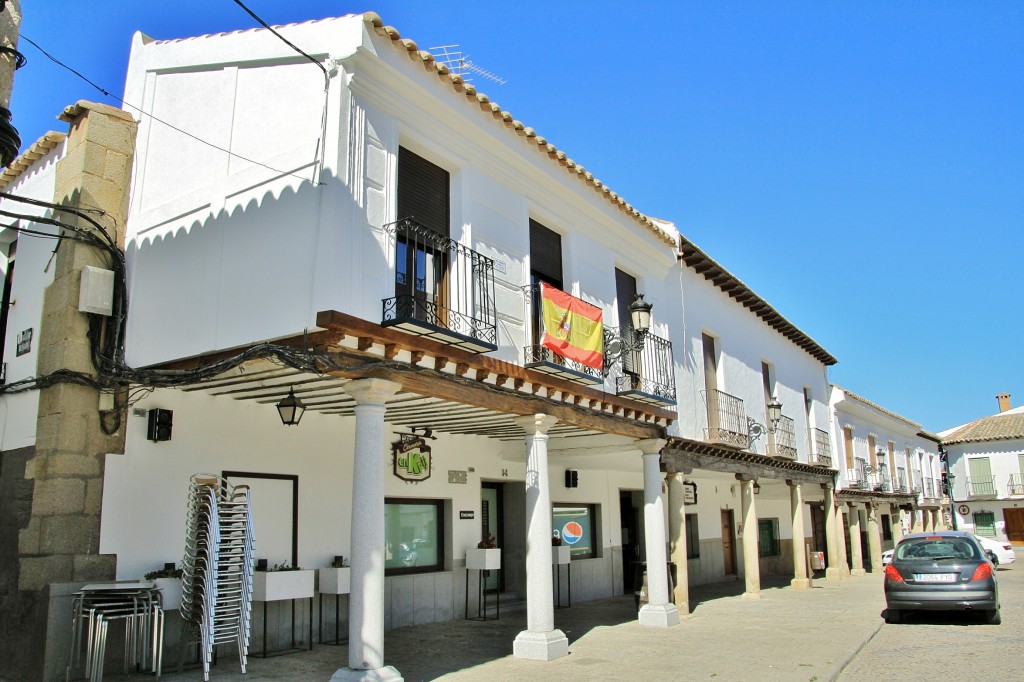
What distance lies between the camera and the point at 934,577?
34.8ft

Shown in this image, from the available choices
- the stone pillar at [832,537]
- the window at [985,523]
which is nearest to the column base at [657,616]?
the stone pillar at [832,537]

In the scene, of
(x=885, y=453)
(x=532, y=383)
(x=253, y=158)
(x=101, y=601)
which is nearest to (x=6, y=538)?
(x=101, y=601)

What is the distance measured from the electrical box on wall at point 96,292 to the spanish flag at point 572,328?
455cm

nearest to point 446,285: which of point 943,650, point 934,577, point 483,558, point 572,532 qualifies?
point 483,558

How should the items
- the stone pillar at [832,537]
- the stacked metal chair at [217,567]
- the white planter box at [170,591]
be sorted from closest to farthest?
the stacked metal chair at [217,567], the white planter box at [170,591], the stone pillar at [832,537]

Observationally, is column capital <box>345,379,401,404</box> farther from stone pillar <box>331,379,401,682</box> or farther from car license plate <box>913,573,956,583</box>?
car license plate <box>913,573,956,583</box>

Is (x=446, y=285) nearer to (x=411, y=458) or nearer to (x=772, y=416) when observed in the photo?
(x=411, y=458)

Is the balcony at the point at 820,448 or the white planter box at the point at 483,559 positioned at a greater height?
the balcony at the point at 820,448

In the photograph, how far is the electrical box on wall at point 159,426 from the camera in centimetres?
773

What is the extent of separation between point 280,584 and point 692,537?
12085 millimetres

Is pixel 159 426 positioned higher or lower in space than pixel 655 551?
higher

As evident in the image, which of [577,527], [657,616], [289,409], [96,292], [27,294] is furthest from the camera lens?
[577,527]

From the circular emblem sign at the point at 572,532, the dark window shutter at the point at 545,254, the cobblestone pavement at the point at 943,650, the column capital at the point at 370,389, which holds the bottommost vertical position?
the cobblestone pavement at the point at 943,650

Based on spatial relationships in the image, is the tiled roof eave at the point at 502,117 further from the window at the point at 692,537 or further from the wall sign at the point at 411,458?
the window at the point at 692,537
